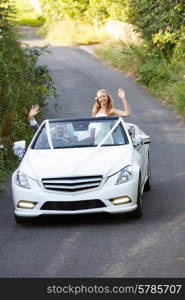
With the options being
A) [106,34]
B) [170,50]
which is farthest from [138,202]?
[106,34]

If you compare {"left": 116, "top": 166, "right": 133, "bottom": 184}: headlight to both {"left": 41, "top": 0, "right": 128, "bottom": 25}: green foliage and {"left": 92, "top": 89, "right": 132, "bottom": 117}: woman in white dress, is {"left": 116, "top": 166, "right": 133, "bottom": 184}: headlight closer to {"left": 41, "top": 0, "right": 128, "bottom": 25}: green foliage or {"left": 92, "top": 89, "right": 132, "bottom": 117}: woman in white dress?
{"left": 92, "top": 89, "right": 132, "bottom": 117}: woman in white dress

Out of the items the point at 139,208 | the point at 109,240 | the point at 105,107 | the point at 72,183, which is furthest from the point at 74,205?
the point at 105,107

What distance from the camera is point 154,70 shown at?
99.8 ft

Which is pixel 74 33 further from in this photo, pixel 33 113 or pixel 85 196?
pixel 85 196

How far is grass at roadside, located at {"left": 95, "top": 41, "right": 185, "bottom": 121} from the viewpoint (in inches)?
1060

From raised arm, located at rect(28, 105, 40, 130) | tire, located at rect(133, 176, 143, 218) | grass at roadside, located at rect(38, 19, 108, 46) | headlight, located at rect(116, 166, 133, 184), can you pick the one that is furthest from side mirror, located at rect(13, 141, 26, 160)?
grass at roadside, located at rect(38, 19, 108, 46)

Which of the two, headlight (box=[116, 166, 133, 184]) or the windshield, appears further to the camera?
the windshield

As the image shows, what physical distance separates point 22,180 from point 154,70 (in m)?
18.5

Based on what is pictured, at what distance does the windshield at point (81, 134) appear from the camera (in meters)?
13.4

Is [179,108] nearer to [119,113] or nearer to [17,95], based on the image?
[17,95]

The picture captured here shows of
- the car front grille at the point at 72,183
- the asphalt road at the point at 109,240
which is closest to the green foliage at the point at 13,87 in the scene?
the asphalt road at the point at 109,240

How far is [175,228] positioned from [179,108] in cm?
1413

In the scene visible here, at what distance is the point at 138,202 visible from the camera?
1233cm

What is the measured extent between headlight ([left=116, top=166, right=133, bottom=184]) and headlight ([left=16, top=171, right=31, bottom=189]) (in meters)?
1.25
